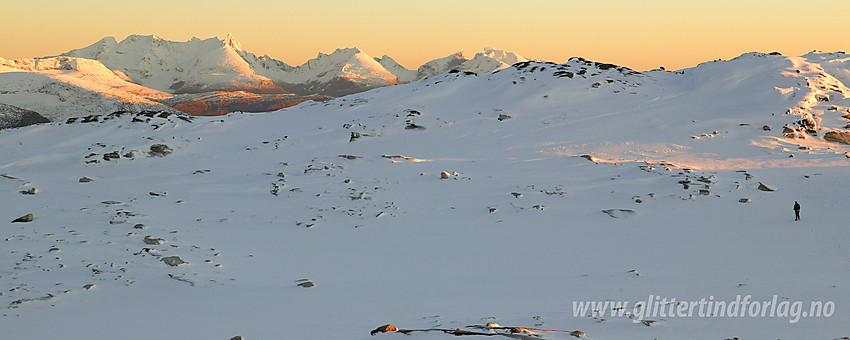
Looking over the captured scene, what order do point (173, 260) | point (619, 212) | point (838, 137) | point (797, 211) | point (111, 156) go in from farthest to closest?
point (838, 137), point (111, 156), point (619, 212), point (797, 211), point (173, 260)

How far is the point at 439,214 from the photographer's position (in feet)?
86.2

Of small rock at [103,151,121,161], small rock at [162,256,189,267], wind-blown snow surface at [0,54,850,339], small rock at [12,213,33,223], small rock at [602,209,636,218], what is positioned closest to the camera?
wind-blown snow surface at [0,54,850,339]

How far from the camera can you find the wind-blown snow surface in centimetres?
1458

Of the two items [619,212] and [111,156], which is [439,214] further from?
[111,156]

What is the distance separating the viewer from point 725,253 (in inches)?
784

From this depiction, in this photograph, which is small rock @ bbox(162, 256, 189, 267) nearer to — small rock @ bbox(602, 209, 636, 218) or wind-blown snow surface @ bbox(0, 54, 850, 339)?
wind-blown snow surface @ bbox(0, 54, 850, 339)

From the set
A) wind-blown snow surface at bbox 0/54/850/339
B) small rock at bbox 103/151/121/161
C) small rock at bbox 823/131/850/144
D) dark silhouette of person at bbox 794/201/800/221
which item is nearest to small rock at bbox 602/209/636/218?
wind-blown snow surface at bbox 0/54/850/339

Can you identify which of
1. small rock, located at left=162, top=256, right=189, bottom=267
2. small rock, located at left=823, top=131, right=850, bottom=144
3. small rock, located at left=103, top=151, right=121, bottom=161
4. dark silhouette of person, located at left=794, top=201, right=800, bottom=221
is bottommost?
small rock, located at left=162, top=256, right=189, bottom=267

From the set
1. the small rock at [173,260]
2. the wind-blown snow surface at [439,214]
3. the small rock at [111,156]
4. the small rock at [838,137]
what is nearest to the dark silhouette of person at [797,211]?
the wind-blown snow surface at [439,214]

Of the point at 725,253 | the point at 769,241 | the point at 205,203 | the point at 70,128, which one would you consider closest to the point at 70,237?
the point at 205,203

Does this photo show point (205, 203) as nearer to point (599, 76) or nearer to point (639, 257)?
point (639, 257)

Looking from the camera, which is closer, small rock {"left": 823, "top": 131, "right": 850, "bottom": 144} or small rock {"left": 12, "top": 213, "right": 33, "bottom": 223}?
small rock {"left": 12, "top": 213, "right": 33, "bottom": 223}

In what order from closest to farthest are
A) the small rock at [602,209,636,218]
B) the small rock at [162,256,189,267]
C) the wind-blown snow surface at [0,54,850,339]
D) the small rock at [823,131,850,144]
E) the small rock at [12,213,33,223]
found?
the wind-blown snow surface at [0,54,850,339], the small rock at [162,256,189,267], the small rock at [12,213,33,223], the small rock at [602,209,636,218], the small rock at [823,131,850,144]

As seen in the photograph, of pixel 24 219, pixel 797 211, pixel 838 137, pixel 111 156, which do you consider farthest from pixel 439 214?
pixel 838 137
